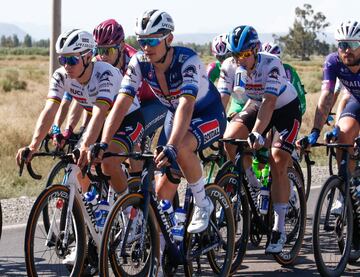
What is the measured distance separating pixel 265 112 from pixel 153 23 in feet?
5.08

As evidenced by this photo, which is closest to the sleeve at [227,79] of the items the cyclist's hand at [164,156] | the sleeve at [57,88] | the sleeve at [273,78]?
the sleeve at [273,78]

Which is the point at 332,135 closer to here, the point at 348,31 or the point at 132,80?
the point at 348,31

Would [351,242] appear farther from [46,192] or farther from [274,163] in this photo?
[46,192]

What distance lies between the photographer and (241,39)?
6.56 metres

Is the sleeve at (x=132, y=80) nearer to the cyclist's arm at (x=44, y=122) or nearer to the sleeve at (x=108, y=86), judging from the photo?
the sleeve at (x=108, y=86)

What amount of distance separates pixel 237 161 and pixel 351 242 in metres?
1.25

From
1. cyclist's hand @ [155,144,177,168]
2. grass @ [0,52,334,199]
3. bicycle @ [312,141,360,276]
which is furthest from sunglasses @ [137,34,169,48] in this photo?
grass @ [0,52,334,199]

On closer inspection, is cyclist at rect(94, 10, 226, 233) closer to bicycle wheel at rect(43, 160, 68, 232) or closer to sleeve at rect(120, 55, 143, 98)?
sleeve at rect(120, 55, 143, 98)

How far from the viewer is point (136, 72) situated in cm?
581

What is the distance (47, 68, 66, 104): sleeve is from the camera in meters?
6.50

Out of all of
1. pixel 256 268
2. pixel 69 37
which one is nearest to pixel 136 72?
pixel 69 37

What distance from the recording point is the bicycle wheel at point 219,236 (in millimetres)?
5961

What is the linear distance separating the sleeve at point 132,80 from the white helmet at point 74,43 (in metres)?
0.49

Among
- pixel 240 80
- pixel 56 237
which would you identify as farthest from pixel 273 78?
pixel 56 237
